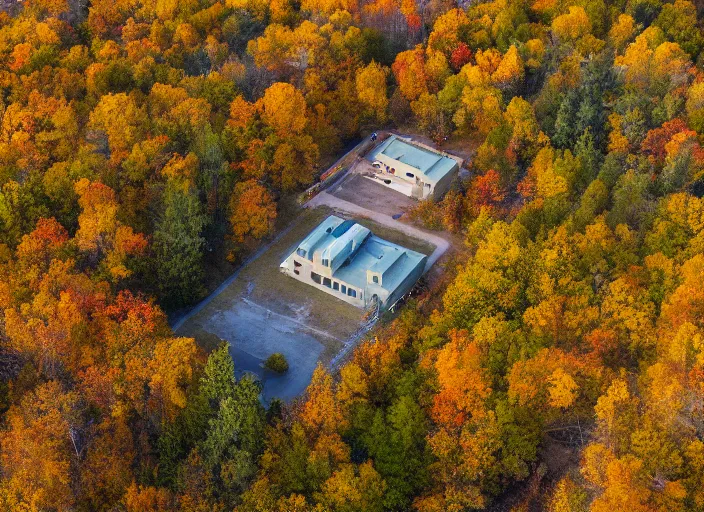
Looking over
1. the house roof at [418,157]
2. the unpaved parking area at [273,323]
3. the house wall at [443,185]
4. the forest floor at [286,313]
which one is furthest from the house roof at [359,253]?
the house roof at [418,157]

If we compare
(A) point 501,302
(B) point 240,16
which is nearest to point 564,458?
(A) point 501,302

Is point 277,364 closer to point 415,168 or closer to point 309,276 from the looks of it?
point 309,276

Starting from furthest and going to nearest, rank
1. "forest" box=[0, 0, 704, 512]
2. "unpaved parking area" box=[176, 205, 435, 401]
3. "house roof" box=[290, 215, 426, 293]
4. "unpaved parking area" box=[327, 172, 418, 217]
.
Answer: "unpaved parking area" box=[327, 172, 418, 217]
"house roof" box=[290, 215, 426, 293]
"unpaved parking area" box=[176, 205, 435, 401]
"forest" box=[0, 0, 704, 512]

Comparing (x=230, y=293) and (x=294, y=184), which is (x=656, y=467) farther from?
(x=294, y=184)

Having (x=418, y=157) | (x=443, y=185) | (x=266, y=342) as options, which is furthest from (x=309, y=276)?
(x=418, y=157)

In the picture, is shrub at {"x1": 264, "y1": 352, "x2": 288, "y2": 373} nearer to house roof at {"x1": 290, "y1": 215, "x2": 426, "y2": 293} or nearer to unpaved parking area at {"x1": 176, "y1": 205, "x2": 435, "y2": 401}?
unpaved parking area at {"x1": 176, "y1": 205, "x2": 435, "y2": 401}

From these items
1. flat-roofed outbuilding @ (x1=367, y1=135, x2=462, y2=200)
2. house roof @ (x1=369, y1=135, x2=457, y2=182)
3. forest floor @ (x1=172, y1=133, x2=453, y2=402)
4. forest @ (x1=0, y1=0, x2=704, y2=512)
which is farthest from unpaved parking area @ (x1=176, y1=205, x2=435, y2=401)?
house roof @ (x1=369, y1=135, x2=457, y2=182)

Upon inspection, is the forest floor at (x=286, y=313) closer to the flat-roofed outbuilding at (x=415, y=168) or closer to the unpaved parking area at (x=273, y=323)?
the unpaved parking area at (x=273, y=323)
